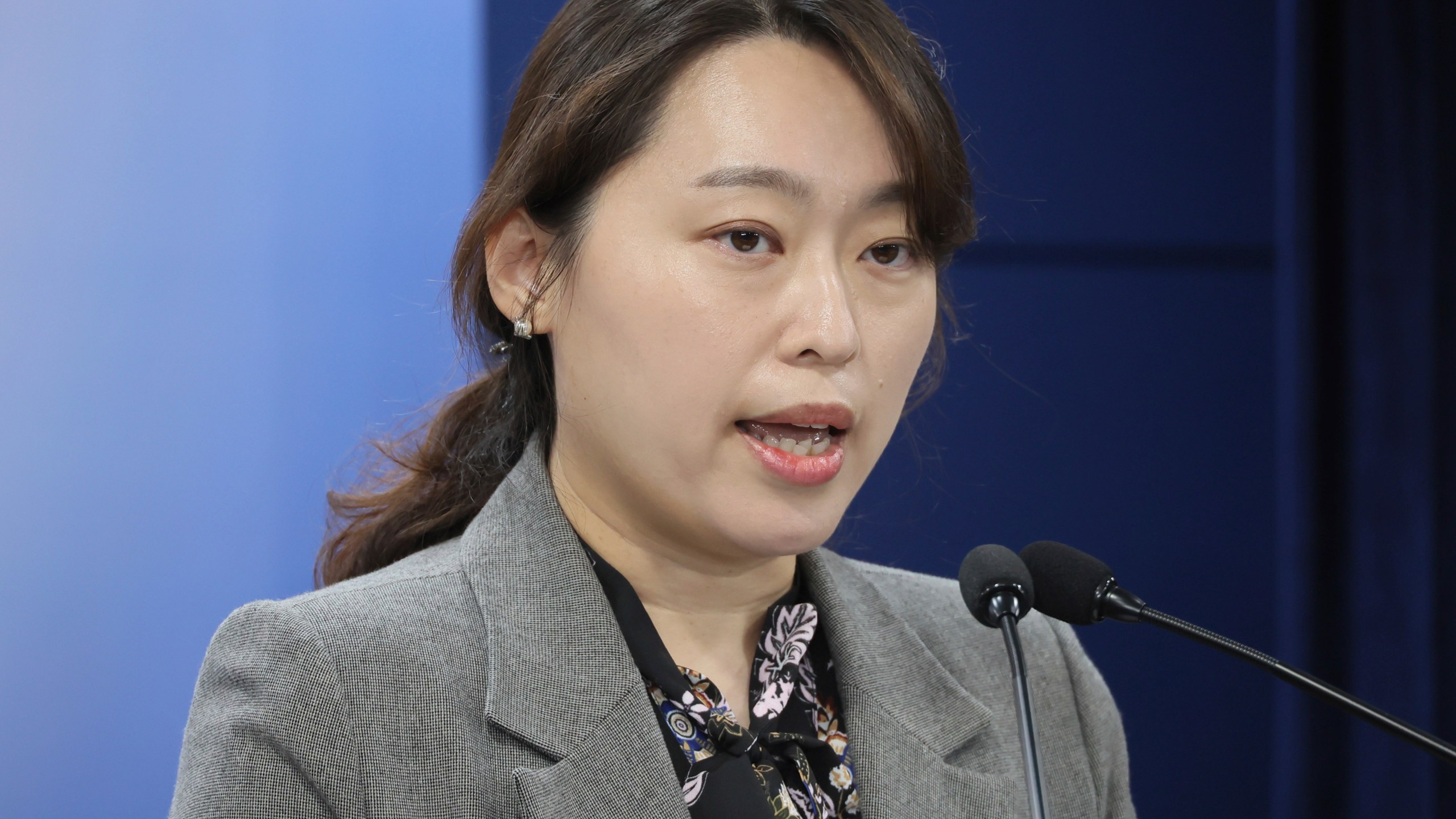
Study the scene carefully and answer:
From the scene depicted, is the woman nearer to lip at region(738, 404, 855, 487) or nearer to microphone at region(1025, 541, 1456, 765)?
lip at region(738, 404, 855, 487)

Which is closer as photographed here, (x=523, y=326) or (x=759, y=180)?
(x=759, y=180)

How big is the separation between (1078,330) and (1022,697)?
170 centimetres

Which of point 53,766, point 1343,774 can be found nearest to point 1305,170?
point 1343,774

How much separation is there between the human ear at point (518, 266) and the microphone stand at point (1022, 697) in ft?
1.61

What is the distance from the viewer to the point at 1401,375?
2432 millimetres

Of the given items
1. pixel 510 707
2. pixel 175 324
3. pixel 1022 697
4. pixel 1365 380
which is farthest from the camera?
pixel 1365 380

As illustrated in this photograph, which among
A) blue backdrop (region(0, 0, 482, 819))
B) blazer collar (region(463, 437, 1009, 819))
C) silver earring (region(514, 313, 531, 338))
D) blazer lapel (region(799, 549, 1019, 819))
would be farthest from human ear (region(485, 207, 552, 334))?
blue backdrop (region(0, 0, 482, 819))

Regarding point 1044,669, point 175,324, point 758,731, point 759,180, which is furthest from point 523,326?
point 175,324

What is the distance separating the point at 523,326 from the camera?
47.5 inches

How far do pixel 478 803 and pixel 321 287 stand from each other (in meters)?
1.08

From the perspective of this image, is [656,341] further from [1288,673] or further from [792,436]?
[1288,673]

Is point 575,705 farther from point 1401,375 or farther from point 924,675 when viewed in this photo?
point 1401,375

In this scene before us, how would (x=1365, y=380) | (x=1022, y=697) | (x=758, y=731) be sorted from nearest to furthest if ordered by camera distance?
(x=1022, y=697) → (x=758, y=731) → (x=1365, y=380)

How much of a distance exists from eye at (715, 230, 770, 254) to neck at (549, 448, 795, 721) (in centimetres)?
28
